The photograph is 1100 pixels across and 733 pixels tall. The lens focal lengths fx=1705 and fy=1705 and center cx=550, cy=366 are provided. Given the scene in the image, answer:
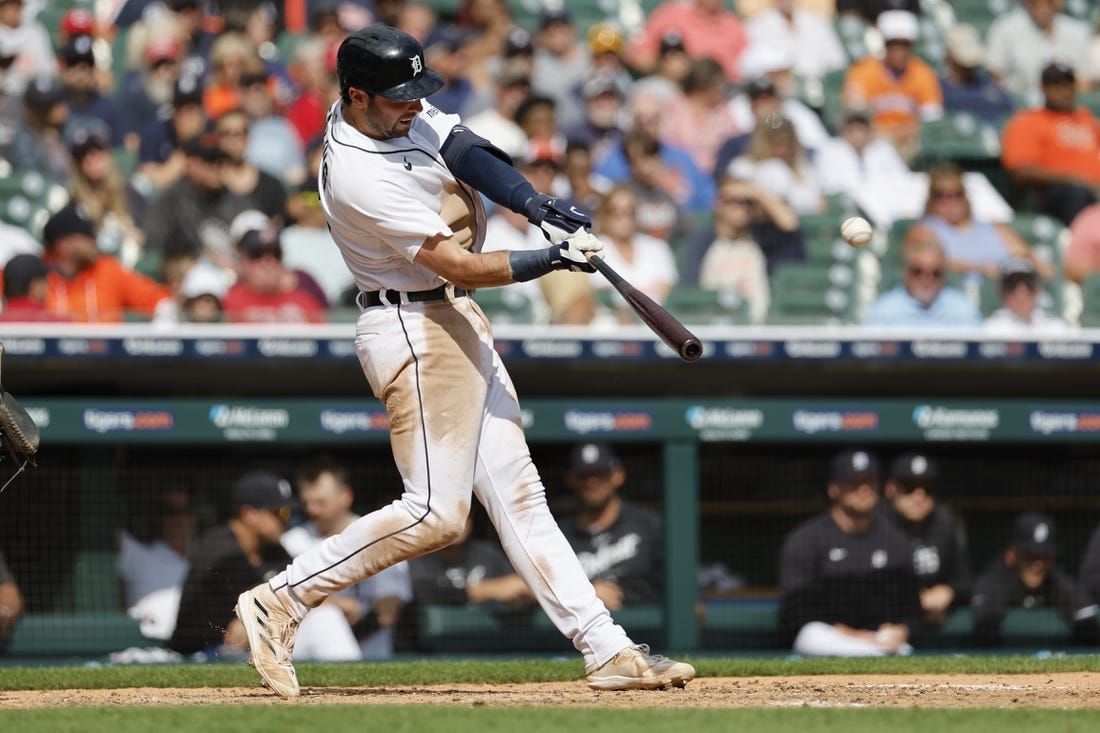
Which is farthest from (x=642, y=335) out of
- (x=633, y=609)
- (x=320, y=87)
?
(x=320, y=87)

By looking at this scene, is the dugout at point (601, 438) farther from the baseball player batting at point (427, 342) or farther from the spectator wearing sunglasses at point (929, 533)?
the baseball player batting at point (427, 342)

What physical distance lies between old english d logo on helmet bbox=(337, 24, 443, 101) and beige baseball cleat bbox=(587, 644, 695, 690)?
5.19 ft

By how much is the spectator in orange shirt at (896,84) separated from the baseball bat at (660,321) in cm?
597

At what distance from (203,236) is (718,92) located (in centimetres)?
334

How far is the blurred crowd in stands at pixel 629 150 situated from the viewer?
788 cm

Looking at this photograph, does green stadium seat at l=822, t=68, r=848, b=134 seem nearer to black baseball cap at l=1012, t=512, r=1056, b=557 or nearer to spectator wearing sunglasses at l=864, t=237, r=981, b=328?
spectator wearing sunglasses at l=864, t=237, r=981, b=328

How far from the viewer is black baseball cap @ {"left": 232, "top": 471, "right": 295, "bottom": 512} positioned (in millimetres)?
7051

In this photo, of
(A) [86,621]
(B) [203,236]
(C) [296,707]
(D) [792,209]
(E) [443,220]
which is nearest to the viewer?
(C) [296,707]

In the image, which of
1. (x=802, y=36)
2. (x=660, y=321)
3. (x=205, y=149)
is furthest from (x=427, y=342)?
(x=802, y=36)

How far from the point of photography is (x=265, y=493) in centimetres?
705

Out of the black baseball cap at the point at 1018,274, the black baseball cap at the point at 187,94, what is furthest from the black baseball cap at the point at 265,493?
the black baseball cap at the point at 1018,274

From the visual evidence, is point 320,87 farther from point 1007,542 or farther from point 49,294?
point 1007,542

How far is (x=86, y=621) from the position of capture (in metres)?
7.05

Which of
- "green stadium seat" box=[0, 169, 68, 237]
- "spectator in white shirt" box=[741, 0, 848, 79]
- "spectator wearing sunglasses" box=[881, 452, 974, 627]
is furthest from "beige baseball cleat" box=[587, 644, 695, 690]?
"spectator in white shirt" box=[741, 0, 848, 79]
